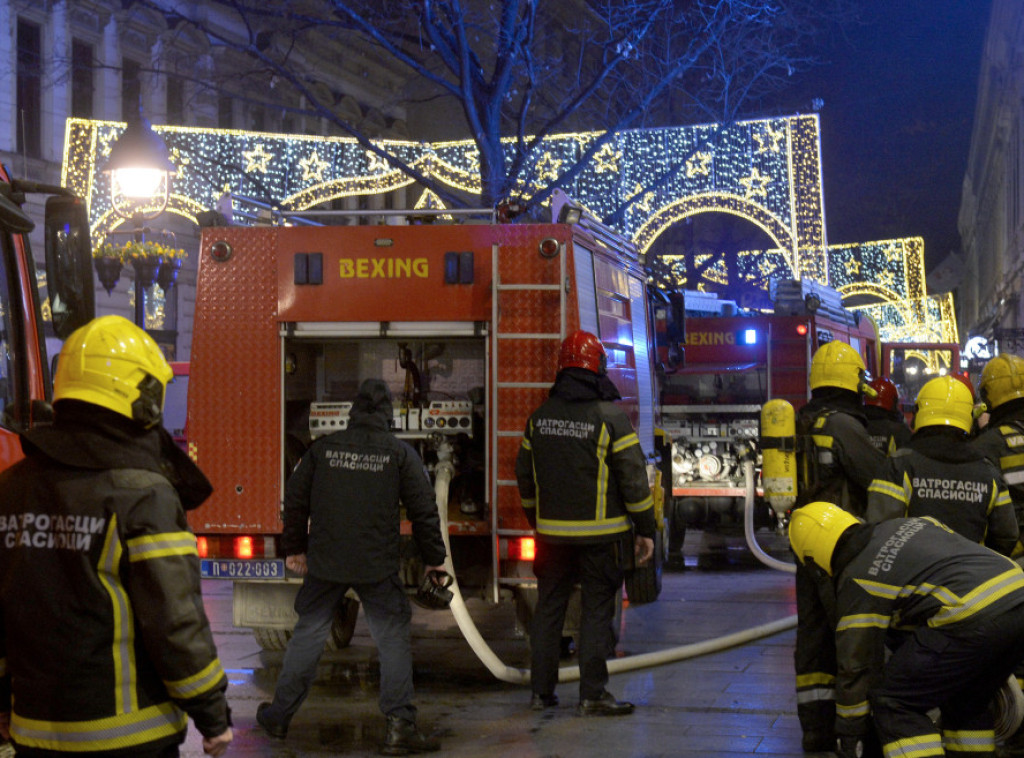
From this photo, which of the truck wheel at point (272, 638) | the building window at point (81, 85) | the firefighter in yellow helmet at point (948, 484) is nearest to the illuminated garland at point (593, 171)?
the building window at point (81, 85)

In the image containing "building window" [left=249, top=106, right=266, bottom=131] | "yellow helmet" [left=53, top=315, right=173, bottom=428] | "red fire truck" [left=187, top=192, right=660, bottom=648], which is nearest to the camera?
"yellow helmet" [left=53, top=315, right=173, bottom=428]

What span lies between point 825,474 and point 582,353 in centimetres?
151

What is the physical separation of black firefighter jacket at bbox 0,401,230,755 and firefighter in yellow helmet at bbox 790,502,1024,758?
7.69ft

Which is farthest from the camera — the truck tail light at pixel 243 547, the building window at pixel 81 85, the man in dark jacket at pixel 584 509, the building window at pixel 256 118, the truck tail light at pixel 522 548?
the building window at pixel 256 118

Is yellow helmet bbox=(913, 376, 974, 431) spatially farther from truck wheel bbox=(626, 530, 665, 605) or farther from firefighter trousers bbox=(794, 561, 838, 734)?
truck wheel bbox=(626, 530, 665, 605)

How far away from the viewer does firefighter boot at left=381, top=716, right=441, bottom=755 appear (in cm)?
611

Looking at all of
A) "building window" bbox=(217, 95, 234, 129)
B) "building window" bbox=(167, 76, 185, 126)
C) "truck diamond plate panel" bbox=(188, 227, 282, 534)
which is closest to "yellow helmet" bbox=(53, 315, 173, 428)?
"truck diamond plate panel" bbox=(188, 227, 282, 534)

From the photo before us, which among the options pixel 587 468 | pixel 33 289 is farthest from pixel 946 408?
pixel 33 289

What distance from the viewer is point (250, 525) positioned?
7.56 m

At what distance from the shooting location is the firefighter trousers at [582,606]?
22.3ft

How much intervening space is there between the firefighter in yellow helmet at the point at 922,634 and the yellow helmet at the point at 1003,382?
7.15ft

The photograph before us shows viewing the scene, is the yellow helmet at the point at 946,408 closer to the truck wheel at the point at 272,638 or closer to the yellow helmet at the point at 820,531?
the yellow helmet at the point at 820,531

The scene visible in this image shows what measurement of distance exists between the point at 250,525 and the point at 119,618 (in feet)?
14.4

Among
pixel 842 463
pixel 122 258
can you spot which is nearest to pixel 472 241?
pixel 842 463
